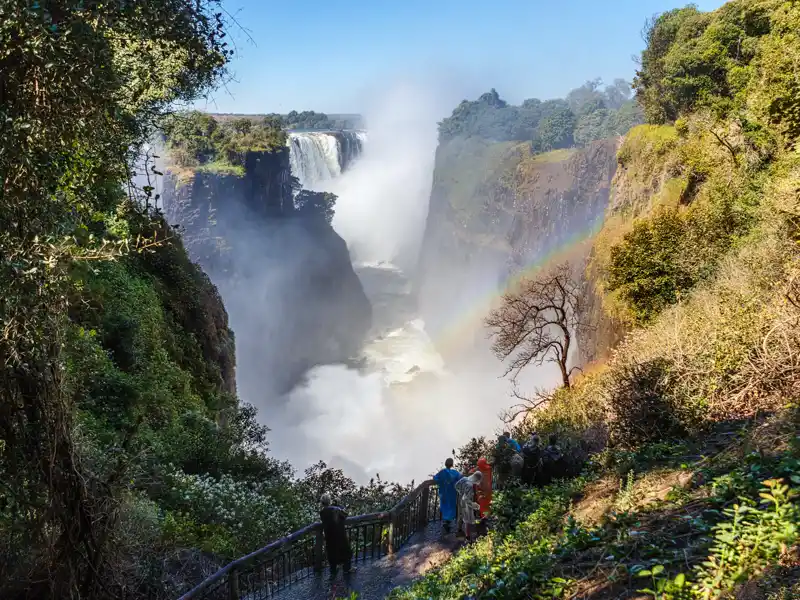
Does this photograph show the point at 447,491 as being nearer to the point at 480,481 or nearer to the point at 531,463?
the point at 480,481

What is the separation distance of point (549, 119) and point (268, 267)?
5462cm

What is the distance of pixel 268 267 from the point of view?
56.7 m

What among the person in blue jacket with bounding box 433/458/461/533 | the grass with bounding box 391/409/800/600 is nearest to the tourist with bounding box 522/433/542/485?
the person in blue jacket with bounding box 433/458/461/533

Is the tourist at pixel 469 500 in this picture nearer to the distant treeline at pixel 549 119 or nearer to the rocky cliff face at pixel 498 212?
the rocky cliff face at pixel 498 212

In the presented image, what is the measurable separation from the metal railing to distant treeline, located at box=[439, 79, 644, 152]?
7351cm

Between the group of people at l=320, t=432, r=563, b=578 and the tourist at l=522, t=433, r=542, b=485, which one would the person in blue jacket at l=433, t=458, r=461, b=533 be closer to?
the group of people at l=320, t=432, r=563, b=578

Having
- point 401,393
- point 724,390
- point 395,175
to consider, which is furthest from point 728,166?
point 395,175

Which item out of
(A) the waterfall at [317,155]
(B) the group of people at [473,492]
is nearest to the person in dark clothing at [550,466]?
(B) the group of people at [473,492]

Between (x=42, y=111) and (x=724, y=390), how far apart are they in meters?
8.55

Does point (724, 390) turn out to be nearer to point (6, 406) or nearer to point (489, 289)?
point (6, 406)

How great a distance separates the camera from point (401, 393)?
5884cm

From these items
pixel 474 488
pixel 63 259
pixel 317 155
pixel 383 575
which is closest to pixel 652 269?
pixel 474 488

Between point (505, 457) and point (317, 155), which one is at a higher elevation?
point (317, 155)

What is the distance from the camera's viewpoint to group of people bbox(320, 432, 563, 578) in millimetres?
7133
